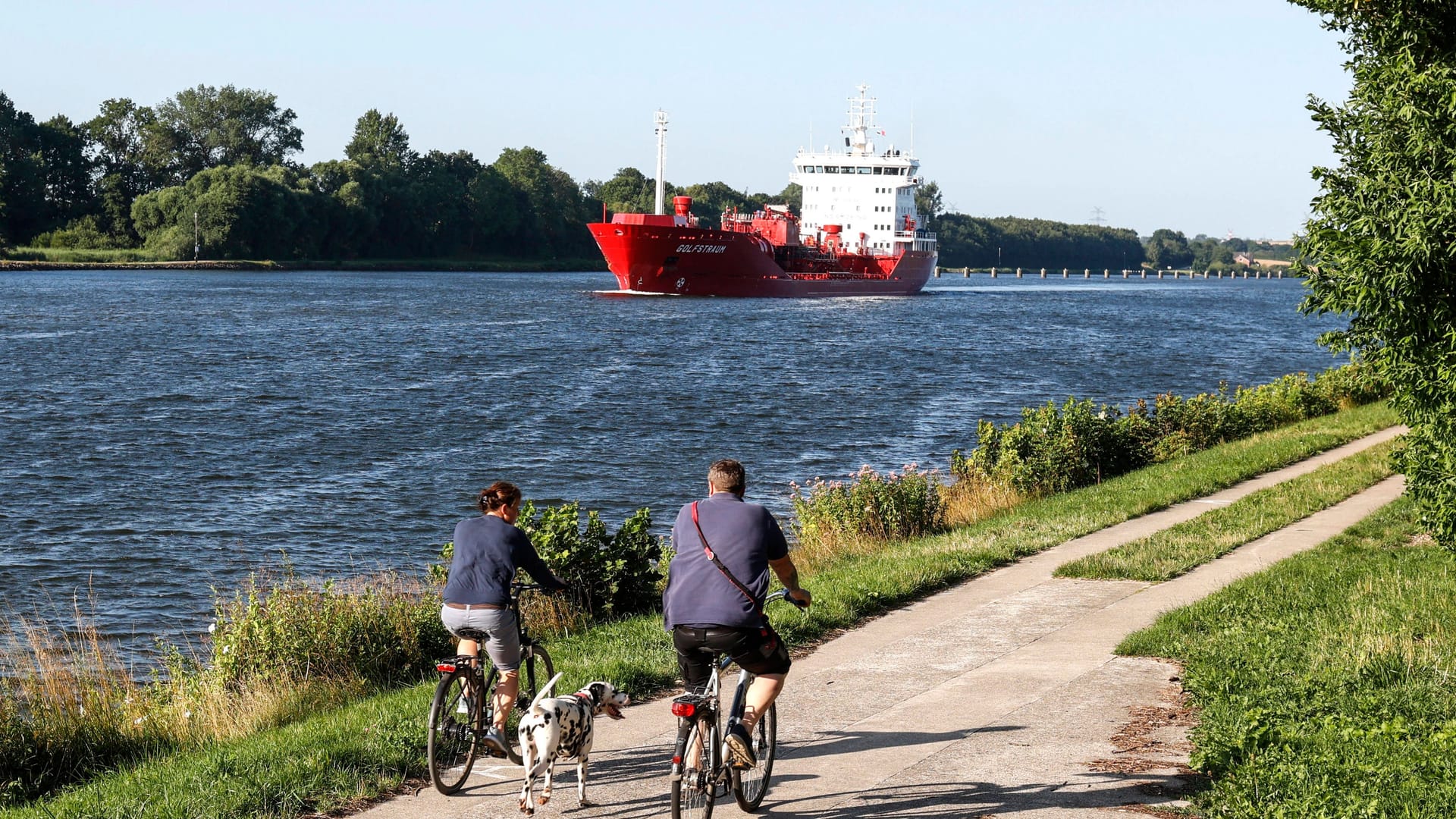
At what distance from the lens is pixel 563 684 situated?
918cm

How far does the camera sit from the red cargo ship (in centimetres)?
8762

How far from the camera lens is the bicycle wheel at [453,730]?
7277 mm

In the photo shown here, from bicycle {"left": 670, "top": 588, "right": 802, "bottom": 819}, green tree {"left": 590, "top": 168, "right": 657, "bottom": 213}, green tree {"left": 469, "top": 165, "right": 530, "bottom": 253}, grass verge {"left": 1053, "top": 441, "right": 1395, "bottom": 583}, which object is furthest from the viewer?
green tree {"left": 590, "top": 168, "right": 657, "bottom": 213}

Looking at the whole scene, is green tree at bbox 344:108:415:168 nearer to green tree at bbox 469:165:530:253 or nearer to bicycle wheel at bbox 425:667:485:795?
green tree at bbox 469:165:530:253

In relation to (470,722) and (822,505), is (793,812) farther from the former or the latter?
(822,505)

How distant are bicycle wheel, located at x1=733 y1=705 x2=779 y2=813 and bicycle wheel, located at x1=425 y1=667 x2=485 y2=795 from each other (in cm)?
149

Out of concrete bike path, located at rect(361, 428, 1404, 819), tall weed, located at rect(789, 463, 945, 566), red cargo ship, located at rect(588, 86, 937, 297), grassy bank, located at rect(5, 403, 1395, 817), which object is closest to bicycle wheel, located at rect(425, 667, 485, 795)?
concrete bike path, located at rect(361, 428, 1404, 819)

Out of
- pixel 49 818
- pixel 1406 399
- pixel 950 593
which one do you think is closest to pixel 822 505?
pixel 950 593

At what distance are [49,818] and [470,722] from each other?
2.19 meters

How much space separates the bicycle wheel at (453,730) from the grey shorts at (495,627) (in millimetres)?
185

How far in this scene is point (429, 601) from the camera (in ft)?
40.3

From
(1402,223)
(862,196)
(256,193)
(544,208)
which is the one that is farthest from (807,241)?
(1402,223)

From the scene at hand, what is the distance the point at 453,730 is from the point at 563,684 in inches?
66.7

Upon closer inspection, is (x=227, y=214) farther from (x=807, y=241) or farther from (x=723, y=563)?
(x=723, y=563)
